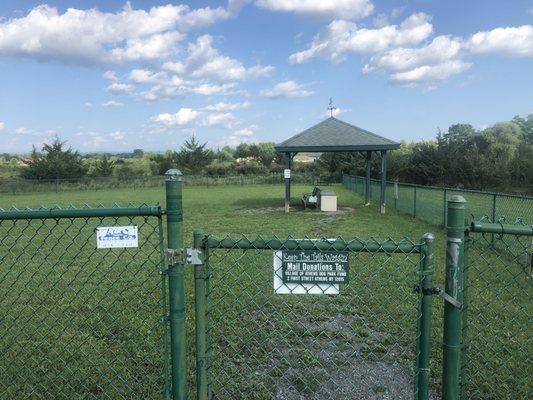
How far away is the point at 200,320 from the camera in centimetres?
245

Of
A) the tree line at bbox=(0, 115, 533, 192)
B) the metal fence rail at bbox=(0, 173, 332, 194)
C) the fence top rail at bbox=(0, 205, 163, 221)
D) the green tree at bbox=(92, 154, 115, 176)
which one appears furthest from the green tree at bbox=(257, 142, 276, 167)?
the fence top rail at bbox=(0, 205, 163, 221)

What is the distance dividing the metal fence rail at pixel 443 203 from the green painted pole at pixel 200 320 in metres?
3.53

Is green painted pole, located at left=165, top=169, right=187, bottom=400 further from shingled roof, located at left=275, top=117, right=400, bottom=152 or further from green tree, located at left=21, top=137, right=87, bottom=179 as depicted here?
green tree, located at left=21, top=137, right=87, bottom=179

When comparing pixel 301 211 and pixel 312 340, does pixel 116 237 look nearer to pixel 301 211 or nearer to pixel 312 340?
pixel 312 340

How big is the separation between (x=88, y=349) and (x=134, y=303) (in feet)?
4.38

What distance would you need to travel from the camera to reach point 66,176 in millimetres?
42562

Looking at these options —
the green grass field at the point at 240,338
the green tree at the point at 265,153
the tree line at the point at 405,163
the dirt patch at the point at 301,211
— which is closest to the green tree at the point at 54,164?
the tree line at the point at 405,163

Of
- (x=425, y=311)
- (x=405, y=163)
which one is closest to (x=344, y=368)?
(x=425, y=311)

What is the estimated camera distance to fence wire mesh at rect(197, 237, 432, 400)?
11.3 ft

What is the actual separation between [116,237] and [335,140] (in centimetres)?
1619

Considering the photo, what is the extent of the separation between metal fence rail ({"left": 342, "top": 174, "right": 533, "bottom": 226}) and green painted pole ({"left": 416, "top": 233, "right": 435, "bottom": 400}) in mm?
2850

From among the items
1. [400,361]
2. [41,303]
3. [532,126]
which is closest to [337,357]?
[400,361]

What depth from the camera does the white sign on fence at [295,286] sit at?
228 centimetres

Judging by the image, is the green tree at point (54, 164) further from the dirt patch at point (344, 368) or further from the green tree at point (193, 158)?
the dirt patch at point (344, 368)
